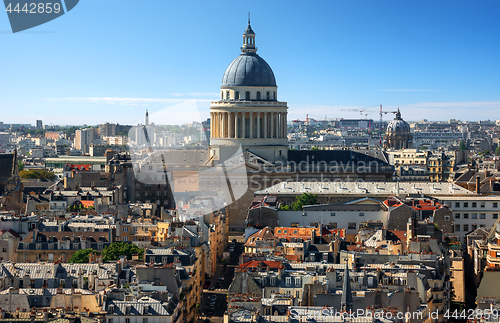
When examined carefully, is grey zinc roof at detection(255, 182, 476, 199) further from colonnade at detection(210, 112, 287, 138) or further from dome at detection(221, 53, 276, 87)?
dome at detection(221, 53, 276, 87)

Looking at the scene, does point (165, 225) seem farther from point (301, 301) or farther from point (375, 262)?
point (301, 301)

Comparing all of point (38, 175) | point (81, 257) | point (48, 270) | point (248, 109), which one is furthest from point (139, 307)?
point (38, 175)

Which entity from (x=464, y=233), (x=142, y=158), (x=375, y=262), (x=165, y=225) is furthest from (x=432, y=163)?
(x=375, y=262)

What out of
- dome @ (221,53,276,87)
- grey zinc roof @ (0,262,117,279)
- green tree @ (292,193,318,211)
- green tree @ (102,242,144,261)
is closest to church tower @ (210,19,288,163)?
dome @ (221,53,276,87)

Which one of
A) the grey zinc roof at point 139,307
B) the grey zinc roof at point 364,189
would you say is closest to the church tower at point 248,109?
the grey zinc roof at point 364,189

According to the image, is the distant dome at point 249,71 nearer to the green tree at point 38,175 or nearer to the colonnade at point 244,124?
the colonnade at point 244,124

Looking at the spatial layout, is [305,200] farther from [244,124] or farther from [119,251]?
[119,251]
